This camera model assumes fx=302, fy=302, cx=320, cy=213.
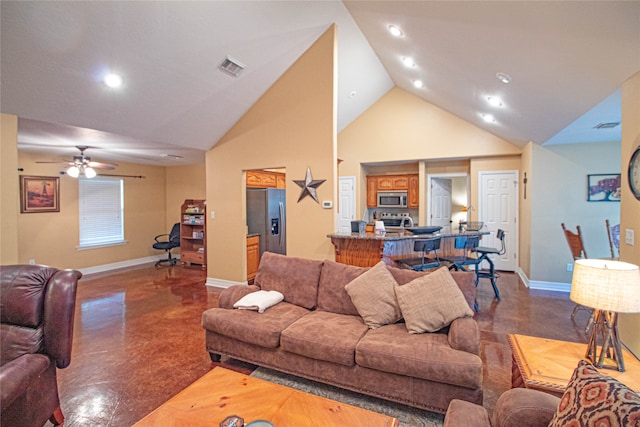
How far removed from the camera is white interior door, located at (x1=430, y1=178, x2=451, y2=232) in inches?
270

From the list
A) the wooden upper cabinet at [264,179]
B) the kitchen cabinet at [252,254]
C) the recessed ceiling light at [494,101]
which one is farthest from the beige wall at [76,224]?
the recessed ceiling light at [494,101]

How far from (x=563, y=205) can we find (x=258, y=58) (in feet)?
17.1

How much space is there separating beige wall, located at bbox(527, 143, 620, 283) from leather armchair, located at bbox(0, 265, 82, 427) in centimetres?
609

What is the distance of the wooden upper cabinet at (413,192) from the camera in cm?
689

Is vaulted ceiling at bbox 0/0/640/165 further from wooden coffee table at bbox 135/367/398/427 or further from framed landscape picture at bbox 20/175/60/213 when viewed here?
wooden coffee table at bbox 135/367/398/427

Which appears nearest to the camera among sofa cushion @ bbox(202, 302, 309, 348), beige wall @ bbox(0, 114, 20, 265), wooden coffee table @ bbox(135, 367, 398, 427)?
wooden coffee table @ bbox(135, 367, 398, 427)

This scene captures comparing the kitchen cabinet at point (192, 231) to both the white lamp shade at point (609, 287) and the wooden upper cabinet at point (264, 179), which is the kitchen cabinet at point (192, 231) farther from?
the white lamp shade at point (609, 287)

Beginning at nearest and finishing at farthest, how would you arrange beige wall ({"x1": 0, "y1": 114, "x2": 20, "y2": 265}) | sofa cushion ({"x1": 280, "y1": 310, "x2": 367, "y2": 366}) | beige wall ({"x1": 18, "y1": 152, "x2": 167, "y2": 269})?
sofa cushion ({"x1": 280, "y1": 310, "x2": 367, "y2": 366})
beige wall ({"x1": 0, "y1": 114, "x2": 20, "y2": 265})
beige wall ({"x1": 18, "y1": 152, "x2": 167, "y2": 269})

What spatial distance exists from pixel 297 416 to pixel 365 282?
52.1 inches

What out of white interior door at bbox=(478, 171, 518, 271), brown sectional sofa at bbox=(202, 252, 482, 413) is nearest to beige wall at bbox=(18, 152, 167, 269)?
brown sectional sofa at bbox=(202, 252, 482, 413)

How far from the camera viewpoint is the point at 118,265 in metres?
6.89

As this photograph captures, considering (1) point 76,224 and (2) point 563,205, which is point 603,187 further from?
(1) point 76,224

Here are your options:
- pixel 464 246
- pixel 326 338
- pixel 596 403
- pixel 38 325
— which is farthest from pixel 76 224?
pixel 596 403

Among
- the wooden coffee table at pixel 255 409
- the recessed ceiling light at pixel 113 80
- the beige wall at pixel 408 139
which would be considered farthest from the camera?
the beige wall at pixel 408 139
